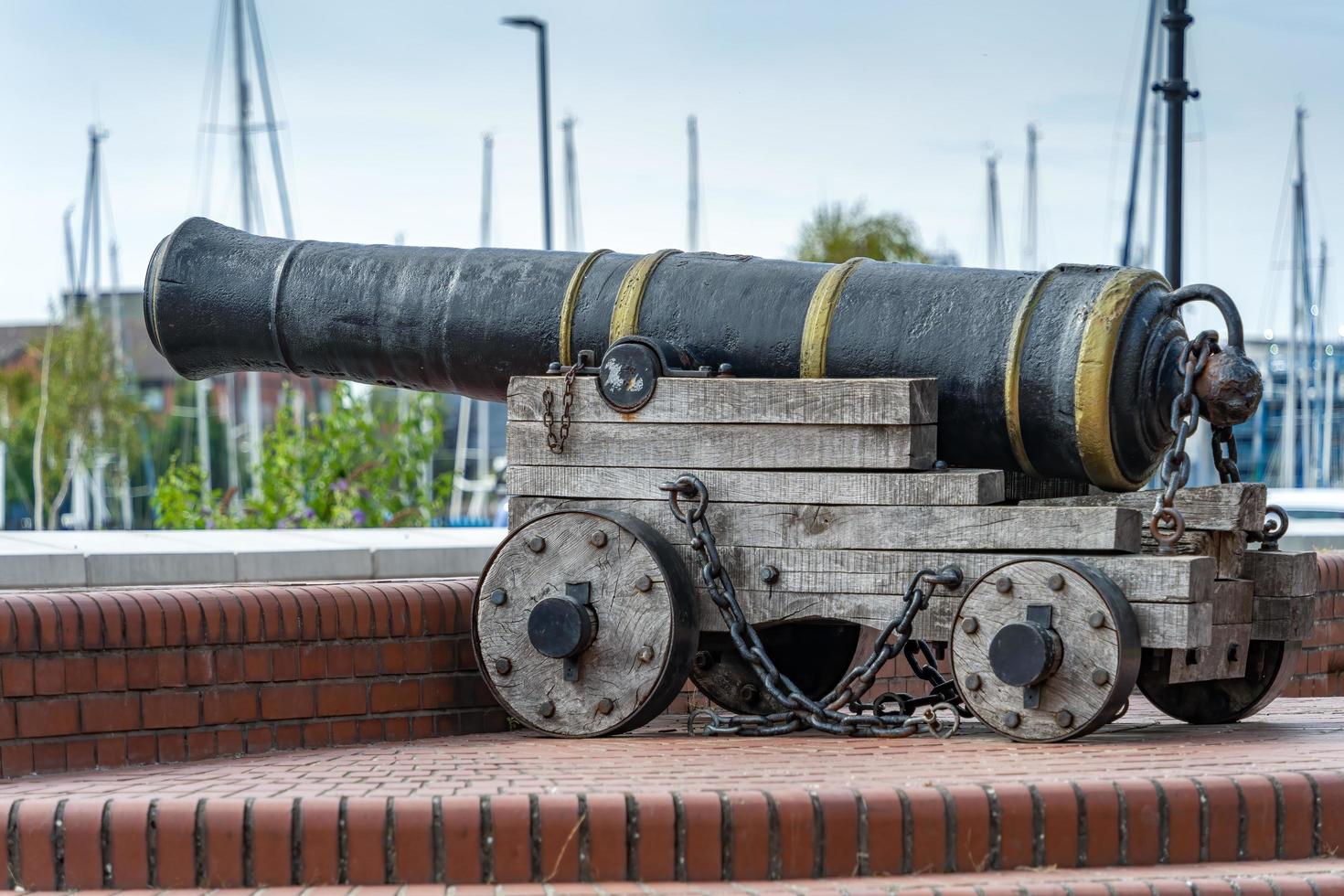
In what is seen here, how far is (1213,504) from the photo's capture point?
507 centimetres

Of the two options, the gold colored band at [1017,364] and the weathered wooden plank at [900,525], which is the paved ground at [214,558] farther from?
the gold colored band at [1017,364]

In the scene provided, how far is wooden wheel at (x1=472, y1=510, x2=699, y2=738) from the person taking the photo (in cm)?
522

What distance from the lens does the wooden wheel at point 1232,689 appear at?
536 centimetres

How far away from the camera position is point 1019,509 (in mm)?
4973

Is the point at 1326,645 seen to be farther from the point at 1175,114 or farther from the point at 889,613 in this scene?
the point at 1175,114

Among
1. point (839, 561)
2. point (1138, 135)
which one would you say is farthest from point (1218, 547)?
point (1138, 135)

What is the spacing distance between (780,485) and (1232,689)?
1.51 m

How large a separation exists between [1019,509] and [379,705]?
1917mm

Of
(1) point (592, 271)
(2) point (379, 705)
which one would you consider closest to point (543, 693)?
(2) point (379, 705)

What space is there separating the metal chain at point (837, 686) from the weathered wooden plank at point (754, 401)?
A: 22cm

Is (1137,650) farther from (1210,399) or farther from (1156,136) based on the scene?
(1156,136)

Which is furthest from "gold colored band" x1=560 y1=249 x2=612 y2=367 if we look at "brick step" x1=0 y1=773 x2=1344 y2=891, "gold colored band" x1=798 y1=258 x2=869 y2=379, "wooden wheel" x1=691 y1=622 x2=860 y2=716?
"brick step" x1=0 y1=773 x2=1344 y2=891

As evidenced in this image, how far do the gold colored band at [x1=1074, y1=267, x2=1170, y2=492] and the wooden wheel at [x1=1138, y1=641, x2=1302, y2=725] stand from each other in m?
0.67

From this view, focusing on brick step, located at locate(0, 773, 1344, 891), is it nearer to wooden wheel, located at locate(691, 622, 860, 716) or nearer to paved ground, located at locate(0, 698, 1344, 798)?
paved ground, located at locate(0, 698, 1344, 798)
